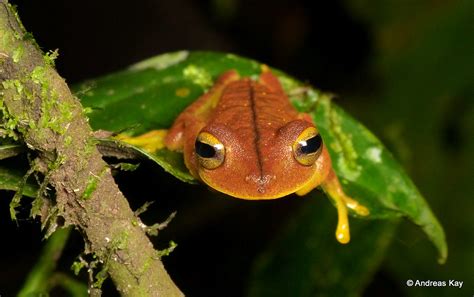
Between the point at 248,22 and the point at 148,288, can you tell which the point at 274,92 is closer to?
the point at 148,288

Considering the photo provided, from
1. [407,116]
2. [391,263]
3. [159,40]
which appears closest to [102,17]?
[159,40]

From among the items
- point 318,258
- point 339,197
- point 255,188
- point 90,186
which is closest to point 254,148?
point 255,188

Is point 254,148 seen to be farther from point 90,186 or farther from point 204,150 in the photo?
point 90,186

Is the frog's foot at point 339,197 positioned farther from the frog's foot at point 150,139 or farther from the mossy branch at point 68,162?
the mossy branch at point 68,162

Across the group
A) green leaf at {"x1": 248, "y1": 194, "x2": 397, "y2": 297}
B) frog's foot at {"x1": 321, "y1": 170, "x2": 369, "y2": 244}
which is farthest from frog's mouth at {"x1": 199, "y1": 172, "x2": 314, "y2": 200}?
green leaf at {"x1": 248, "y1": 194, "x2": 397, "y2": 297}

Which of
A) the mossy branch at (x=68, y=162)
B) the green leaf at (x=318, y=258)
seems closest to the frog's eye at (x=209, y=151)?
the mossy branch at (x=68, y=162)
